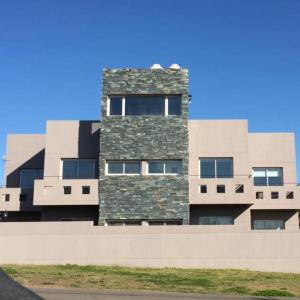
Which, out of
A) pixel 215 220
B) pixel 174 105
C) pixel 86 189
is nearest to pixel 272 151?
pixel 215 220

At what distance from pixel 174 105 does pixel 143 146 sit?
8.91ft

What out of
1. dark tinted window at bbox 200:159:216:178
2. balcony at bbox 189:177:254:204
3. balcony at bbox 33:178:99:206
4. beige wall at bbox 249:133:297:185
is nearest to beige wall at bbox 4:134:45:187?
balcony at bbox 33:178:99:206

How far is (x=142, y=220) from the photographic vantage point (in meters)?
28.0

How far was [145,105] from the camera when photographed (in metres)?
29.2

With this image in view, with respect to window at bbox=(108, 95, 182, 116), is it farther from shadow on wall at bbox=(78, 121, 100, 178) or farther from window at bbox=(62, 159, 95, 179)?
window at bbox=(62, 159, 95, 179)

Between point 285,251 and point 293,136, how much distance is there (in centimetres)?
963

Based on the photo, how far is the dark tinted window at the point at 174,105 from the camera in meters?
29.0

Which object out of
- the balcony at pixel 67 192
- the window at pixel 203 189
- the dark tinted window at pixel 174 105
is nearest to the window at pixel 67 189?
the balcony at pixel 67 192

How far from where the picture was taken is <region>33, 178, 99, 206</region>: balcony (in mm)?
28078

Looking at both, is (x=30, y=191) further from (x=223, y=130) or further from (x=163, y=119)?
(x=223, y=130)

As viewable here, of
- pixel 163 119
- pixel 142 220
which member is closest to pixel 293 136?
pixel 163 119

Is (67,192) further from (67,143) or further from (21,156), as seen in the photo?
(21,156)

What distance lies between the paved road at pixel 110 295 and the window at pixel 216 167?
49.2 ft

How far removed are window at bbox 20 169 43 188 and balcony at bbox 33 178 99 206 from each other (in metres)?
4.51
